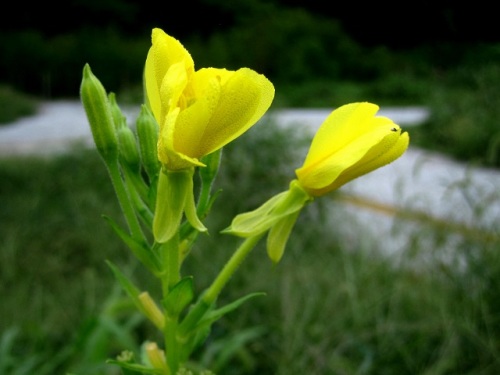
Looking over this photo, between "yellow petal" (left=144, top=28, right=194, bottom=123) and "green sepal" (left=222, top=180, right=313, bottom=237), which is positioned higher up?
"yellow petal" (left=144, top=28, right=194, bottom=123)

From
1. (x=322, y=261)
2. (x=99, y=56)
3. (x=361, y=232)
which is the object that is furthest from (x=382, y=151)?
(x=99, y=56)

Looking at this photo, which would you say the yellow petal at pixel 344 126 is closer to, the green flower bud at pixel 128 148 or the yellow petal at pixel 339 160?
the yellow petal at pixel 339 160

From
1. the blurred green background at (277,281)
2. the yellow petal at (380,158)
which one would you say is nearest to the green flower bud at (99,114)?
the yellow petal at (380,158)

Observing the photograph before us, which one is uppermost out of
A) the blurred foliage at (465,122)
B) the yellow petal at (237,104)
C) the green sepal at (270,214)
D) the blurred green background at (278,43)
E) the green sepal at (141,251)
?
the yellow petal at (237,104)

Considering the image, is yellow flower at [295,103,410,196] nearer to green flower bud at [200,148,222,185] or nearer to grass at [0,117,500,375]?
green flower bud at [200,148,222,185]

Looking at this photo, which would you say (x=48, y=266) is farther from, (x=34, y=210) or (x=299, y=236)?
(x=299, y=236)

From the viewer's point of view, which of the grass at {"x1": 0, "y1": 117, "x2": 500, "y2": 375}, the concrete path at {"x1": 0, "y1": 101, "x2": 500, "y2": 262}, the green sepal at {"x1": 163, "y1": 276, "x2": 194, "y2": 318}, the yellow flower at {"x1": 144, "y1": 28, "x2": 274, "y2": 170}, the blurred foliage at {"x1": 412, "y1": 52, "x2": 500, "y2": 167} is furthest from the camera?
the blurred foliage at {"x1": 412, "y1": 52, "x2": 500, "y2": 167}

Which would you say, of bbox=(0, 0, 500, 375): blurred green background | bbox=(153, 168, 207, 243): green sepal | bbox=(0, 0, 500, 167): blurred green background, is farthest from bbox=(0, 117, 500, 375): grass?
bbox=(0, 0, 500, 167): blurred green background
